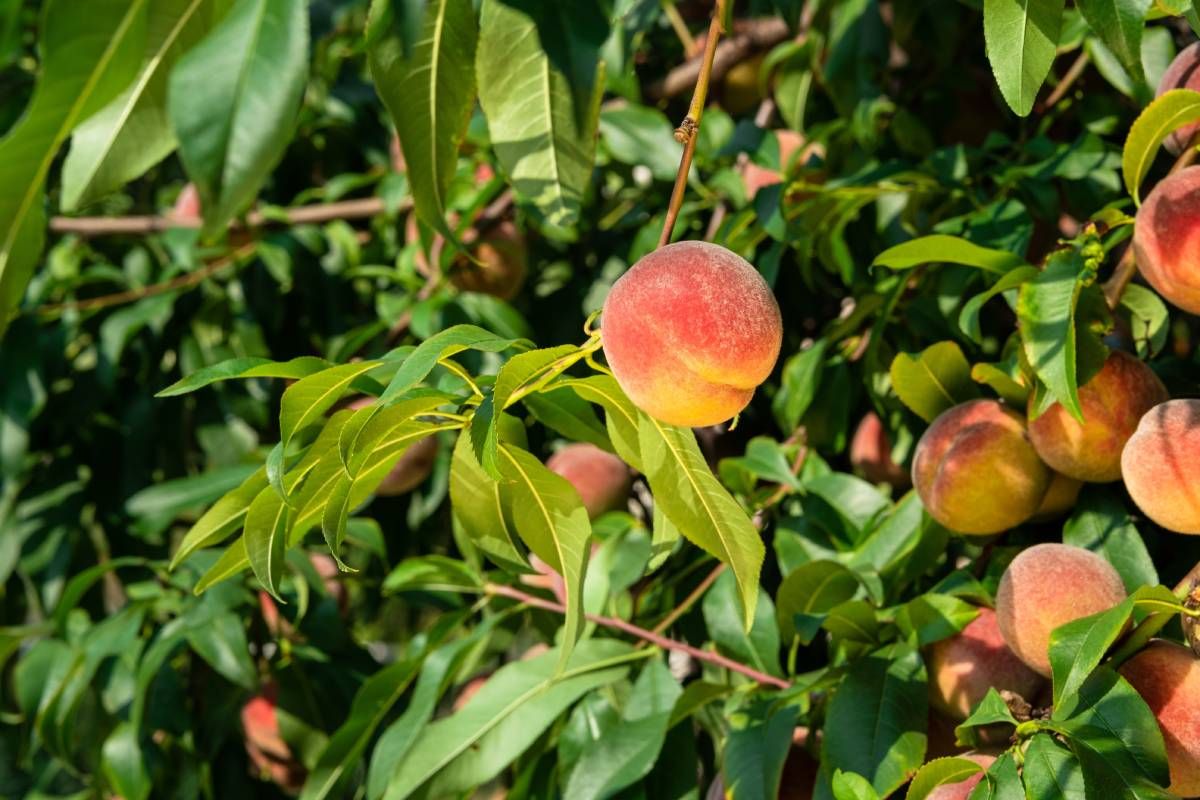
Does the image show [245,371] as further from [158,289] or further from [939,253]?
[158,289]

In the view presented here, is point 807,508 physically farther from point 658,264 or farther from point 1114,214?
point 658,264

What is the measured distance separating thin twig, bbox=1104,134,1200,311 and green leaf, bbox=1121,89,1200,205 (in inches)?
0.9

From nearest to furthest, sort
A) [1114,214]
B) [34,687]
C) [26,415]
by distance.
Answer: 1. [1114,214]
2. [34,687]
3. [26,415]

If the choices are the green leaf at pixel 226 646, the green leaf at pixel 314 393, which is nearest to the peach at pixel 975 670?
the green leaf at pixel 314 393

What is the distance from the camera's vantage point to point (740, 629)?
108cm

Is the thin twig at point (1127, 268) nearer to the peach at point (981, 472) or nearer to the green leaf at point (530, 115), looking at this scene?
the peach at point (981, 472)

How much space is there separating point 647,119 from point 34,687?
1.00 m

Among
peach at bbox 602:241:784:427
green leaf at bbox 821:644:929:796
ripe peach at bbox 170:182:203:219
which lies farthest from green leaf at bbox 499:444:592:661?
ripe peach at bbox 170:182:203:219

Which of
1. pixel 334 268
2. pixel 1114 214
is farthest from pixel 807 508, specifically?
pixel 334 268

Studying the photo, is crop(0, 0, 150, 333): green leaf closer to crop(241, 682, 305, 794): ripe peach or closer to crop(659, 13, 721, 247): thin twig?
crop(659, 13, 721, 247): thin twig

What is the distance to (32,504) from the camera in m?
1.87

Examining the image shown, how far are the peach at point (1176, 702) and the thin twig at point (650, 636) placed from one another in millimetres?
315

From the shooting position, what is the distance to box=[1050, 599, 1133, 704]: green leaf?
0.72m

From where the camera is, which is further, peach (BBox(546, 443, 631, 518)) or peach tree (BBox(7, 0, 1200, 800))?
peach (BBox(546, 443, 631, 518))
